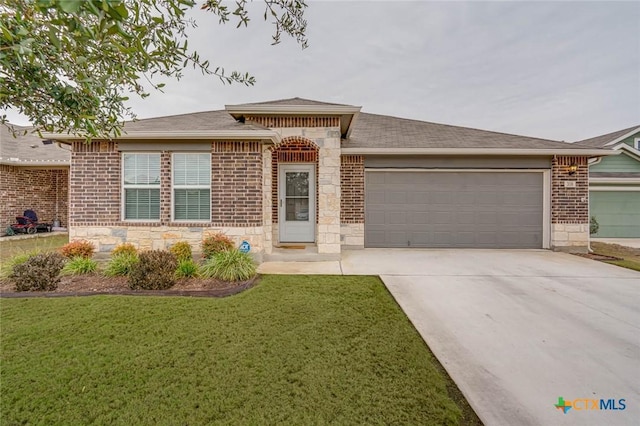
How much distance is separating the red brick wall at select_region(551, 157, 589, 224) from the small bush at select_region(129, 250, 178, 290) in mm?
10710

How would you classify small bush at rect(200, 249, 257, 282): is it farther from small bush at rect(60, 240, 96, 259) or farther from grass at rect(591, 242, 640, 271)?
grass at rect(591, 242, 640, 271)

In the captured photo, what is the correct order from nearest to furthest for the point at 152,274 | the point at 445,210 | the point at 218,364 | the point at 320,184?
the point at 218,364 → the point at 152,274 → the point at 320,184 → the point at 445,210

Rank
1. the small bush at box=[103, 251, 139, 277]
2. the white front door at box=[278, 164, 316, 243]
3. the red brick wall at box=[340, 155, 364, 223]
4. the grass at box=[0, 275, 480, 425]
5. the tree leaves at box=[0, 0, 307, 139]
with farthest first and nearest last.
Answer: the red brick wall at box=[340, 155, 364, 223], the white front door at box=[278, 164, 316, 243], the small bush at box=[103, 251, 139, 277], the grass at box=[0, 275, 480, 425], the tree leaves at box=[0, 0, 307, 139]

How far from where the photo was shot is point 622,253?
27.9 ft

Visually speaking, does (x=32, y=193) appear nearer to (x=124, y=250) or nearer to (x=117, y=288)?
(x=124, y=250)

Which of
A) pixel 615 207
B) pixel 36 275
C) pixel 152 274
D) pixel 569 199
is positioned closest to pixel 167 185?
pixel 152 274

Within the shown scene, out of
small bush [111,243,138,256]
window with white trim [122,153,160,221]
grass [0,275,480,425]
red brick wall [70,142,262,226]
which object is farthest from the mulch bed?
window with white trim [122,153,160,221]

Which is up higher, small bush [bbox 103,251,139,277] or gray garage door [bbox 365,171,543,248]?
gray garage door [bbox 365,171,543,248]

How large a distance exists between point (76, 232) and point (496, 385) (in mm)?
8710

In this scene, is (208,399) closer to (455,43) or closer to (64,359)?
(64,359)

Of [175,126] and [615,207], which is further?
[615,207]

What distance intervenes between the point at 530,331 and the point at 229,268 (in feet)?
15.9

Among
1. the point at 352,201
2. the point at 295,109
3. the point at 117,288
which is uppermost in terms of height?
the point at 295,109

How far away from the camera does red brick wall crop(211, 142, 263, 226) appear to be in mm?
6660
